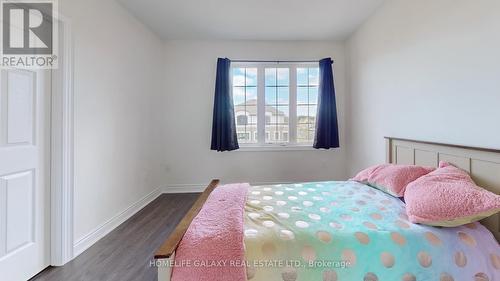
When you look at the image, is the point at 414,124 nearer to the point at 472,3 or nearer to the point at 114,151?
the point at 472,3

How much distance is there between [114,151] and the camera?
2.59 m

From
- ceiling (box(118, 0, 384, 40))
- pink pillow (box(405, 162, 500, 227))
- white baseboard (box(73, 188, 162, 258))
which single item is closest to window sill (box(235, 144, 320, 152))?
white baseboard (box(73, 188, 162, 258))

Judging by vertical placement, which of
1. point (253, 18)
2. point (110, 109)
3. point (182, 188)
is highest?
point (253, 18)

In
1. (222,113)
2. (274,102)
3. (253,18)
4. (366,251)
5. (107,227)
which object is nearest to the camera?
(366,251)

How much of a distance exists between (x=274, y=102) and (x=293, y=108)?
0.34 meters

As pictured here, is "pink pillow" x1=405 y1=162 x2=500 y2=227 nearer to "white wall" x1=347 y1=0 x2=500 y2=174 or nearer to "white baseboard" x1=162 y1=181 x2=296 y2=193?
"white wall" x1=347 y1=0 x2=500 y2=174

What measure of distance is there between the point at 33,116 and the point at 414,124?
336cm

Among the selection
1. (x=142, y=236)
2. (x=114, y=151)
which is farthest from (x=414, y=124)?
(x=114, y=151)

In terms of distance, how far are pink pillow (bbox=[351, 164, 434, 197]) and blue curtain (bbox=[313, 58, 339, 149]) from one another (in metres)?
1.64

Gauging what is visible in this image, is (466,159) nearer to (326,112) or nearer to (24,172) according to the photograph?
(326,112)

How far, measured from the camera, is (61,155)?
1895 millimetres

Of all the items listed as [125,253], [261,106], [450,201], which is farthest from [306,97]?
[125,253]

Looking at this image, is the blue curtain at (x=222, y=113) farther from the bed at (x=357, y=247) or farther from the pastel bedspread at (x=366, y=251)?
the pastel bedspread at (x=366, y=251)

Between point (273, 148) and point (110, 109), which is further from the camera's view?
point (273, 148)
